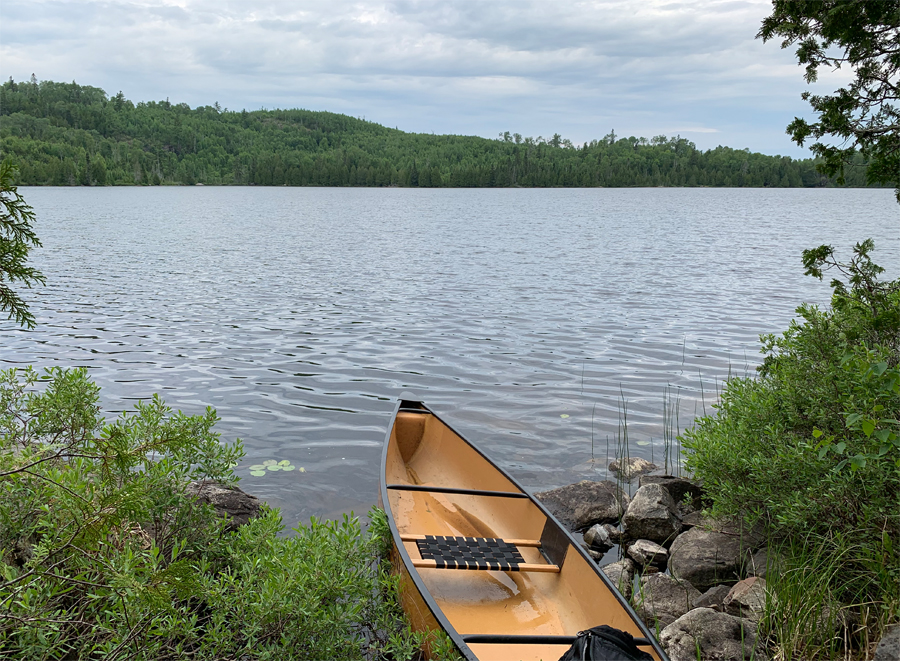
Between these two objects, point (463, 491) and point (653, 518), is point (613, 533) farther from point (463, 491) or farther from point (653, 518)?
point (463, 491)

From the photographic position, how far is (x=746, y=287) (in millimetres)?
24344

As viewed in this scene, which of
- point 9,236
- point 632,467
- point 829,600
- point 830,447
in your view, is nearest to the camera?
point 9,236

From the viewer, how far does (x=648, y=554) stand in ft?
22.6

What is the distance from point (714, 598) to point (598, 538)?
A: 6.13ft

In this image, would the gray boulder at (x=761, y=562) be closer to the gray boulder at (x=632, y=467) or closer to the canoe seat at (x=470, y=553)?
the canoe seat at (x=470, y=553)

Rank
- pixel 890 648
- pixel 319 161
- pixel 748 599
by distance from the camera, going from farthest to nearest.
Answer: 1. pixel 319 161
2. pixel 748 599
3. pixel 890 648

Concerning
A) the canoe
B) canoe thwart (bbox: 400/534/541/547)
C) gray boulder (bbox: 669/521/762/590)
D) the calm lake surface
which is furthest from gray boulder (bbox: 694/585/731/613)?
the calm lake surface

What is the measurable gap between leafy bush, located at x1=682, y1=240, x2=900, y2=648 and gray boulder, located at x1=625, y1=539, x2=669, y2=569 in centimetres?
85

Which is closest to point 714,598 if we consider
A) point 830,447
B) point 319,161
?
point 830,447

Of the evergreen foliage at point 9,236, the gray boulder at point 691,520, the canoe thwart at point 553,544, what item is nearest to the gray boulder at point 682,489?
the gray boulder at point 691,520

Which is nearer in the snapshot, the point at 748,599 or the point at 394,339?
the point at 748,599

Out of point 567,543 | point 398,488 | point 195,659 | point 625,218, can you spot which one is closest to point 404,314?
point 398,488

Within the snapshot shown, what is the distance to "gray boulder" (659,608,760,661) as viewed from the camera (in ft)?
15.7

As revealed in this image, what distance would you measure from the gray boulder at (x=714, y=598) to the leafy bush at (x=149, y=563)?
278cm
